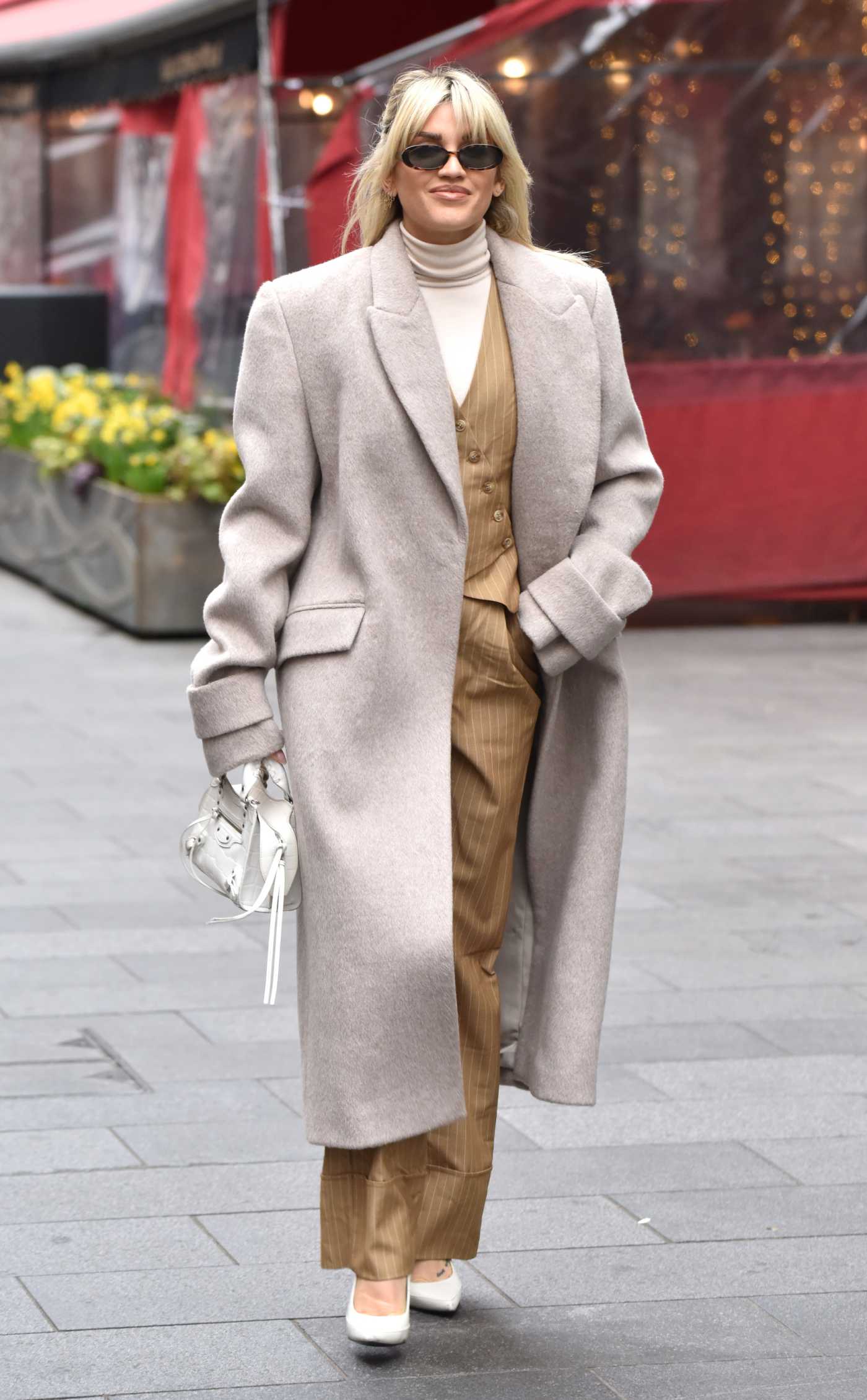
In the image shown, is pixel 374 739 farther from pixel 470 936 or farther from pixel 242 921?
pixel 242 921

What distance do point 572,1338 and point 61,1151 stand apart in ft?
3.95

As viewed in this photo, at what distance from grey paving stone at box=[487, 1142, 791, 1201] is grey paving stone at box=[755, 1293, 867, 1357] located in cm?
53

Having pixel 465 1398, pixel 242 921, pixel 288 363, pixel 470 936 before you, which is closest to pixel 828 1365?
pixel 465 1398

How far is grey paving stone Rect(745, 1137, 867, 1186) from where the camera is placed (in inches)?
164

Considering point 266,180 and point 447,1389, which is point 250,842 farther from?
point 266,180

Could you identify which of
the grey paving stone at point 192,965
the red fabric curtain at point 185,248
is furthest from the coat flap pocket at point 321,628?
the red fabric curtain at point 185,248

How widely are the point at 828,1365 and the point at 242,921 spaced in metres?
2.87

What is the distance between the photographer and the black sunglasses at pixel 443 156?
326 cm

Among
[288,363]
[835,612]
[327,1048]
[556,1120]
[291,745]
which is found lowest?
[835,612]

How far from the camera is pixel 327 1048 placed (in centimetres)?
336

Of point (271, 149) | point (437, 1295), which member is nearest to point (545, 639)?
point (437, 1295)

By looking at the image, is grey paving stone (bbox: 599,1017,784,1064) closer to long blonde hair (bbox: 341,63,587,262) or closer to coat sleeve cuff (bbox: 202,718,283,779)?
coat sleeve cuff (bbox: 202,718,283,779)

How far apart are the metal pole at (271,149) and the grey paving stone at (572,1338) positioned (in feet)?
25.8

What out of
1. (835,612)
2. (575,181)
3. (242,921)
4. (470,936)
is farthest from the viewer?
(835,612)
